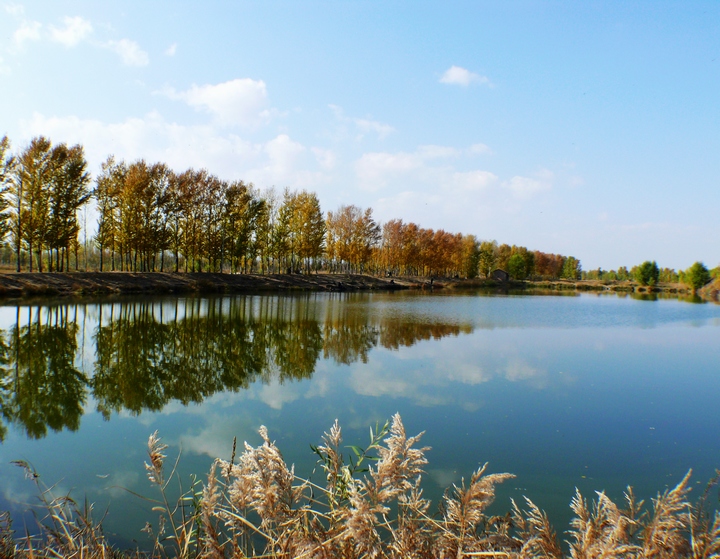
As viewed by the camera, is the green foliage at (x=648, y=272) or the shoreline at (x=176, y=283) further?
the green foliage at (x=648, y=272)

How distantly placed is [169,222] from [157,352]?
34589mm

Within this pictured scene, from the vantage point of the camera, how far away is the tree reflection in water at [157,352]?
9.07 meters

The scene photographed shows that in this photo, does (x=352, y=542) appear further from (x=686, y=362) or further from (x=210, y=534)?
(x=686, y=362)

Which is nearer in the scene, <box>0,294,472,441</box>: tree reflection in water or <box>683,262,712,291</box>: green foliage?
<box>0,294,472,441</box>: tree reflection in water

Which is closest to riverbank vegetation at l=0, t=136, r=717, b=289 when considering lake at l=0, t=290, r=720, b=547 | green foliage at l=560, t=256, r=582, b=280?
lake at l=0, t=290, r=720, b=547

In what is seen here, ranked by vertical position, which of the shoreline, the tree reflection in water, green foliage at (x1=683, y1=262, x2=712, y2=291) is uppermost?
green foliage at (x1=683, y1=262, x2=712, y2=291)

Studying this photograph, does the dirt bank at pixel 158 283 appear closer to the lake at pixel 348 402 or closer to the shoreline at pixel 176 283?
the shoreline at pixel 176 283

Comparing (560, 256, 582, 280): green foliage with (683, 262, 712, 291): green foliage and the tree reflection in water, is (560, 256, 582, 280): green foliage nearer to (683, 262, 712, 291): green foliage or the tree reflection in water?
(683, 262, 712, 291): green foliage

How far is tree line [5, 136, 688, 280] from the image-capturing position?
34.1m

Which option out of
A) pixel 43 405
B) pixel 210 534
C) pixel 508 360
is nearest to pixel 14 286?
pixel 43 405

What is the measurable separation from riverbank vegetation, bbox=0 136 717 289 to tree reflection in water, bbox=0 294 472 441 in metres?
15.3

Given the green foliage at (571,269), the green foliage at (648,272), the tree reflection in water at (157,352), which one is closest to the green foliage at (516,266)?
the green foliage at (648,272)

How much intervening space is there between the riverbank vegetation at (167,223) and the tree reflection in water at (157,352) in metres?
15.3

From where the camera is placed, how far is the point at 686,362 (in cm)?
1437
